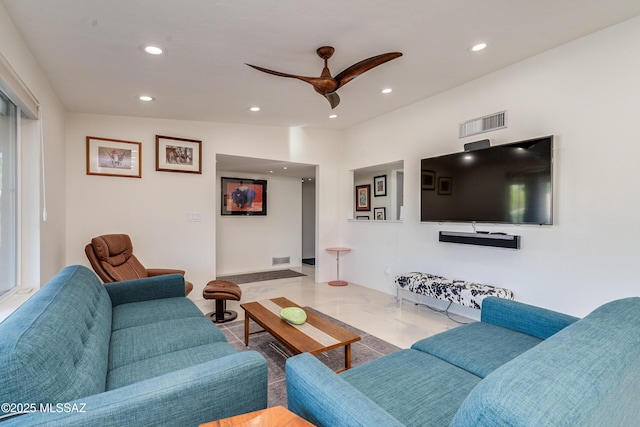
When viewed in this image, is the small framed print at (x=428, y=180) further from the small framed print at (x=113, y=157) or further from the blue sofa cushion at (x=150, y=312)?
the small framed print at (x=113, y=157)

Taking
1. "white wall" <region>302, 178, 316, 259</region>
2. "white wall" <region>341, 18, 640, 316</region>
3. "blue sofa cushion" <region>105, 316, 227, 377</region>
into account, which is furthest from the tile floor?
"white wall" <region>302, 178, 316, 259</region>

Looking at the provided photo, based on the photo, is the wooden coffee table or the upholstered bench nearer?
the wooden coffee table

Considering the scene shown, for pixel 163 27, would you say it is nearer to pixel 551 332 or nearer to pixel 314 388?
pixel 314 388

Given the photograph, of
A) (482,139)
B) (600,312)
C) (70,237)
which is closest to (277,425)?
(600,312)

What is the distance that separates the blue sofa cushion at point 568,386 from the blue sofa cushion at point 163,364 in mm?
1281

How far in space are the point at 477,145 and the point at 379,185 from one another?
7.94 feet

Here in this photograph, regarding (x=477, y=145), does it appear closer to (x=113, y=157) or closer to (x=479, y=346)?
(x=479, y=346)

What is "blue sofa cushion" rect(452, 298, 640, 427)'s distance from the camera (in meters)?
0.65

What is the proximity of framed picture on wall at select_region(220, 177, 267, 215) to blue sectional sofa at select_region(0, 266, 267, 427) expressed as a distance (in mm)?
4199

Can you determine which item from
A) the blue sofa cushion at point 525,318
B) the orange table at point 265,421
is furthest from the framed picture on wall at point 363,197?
the orange table at point 265,421

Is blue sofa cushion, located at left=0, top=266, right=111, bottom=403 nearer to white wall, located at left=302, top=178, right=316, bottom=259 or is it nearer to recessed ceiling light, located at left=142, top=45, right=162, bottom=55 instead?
recessed ceiling light, located at left=142, top=45, right=162, bottom=55

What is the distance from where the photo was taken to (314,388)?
1.02 metres

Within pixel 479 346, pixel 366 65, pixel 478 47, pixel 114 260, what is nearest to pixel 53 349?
pixel 479 346

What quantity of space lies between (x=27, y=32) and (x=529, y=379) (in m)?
3.30
